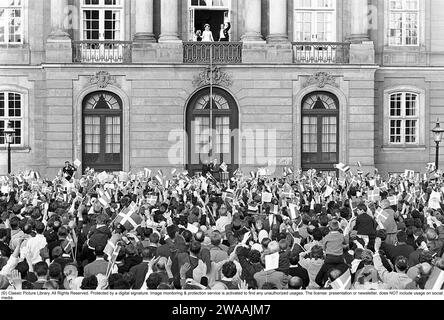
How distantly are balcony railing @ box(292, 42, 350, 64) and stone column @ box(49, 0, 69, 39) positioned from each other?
1096cm

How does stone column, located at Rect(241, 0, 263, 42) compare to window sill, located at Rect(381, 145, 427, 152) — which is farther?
window sill, located at Rect(381, 145, 427, 152)

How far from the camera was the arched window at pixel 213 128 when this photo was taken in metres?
45.5

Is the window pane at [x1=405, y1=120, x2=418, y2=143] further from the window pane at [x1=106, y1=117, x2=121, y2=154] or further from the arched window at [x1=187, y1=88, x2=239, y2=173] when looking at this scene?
the window pane at [x1=106, y1=117, x2=121, y2=154]

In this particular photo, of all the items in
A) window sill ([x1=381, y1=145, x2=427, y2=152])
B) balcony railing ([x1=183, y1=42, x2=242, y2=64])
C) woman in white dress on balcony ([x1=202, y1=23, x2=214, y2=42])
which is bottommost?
window sill ([x1=381, y1=145, x2=427, y2=152])

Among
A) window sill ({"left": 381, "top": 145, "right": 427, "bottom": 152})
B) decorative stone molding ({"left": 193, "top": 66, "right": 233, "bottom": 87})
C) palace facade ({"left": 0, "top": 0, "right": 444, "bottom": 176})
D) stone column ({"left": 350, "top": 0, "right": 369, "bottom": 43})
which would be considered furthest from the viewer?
window sill ({"left": 381, "top": 145, "right": 427, "bottom": 152})

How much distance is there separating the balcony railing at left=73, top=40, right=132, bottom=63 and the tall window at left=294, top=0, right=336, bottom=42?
838cm

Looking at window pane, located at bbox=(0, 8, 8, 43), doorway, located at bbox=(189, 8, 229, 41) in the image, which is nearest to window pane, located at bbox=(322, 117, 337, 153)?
doorway, located at bbox=(189, 8, 229, 41)

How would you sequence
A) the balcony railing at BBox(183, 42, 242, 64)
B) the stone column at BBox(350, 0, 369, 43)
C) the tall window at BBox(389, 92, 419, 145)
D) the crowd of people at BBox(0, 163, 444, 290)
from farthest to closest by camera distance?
the tall window at BBox(389, 92, 419, 145)
the stone column at BBox(350, 0, 369, 43)
the balcony railing at BBox(183, 42, 242, 64)
the crowd of people at BBox(0, 163, 444, 290)

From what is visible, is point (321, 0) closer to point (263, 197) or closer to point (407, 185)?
point (407, 185)

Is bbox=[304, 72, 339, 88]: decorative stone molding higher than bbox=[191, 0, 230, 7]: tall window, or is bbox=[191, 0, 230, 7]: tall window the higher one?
bbox=[191, 0, 230, 7]: tall window

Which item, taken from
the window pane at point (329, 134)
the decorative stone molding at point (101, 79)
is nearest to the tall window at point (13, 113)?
the decorative stone molding at point (101, 79)

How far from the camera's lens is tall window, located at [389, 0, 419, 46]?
48094 mm

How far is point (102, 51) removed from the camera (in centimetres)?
4506
